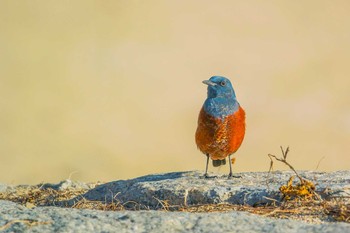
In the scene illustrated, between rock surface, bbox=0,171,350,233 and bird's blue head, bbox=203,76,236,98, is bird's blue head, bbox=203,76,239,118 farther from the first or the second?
rock surface, bbox=0,171,350,233

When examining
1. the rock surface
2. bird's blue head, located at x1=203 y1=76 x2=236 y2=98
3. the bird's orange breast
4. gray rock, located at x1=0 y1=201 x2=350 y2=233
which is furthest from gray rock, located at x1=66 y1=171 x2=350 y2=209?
bird's blue head, located at x1=203 y1=76 x2=236 y2=98

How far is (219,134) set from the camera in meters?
6.84

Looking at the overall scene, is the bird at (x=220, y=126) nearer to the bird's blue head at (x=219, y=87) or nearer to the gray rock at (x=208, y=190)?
the bird's blue head at (x=219, y=87)

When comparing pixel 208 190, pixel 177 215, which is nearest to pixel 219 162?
pixel 208 190

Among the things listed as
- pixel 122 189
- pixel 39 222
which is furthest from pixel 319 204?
pixel 122 189

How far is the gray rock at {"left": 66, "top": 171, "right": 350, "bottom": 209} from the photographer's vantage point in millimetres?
4863

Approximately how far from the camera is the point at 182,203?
204 inches

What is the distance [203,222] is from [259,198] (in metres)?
1.16

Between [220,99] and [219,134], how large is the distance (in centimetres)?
45

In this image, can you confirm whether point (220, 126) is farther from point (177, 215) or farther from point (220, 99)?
point (177, 215)

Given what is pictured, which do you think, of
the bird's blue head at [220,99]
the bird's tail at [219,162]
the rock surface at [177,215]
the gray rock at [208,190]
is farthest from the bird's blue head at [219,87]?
the rock surface at [177,215]

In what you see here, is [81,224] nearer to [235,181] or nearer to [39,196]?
[235,181]

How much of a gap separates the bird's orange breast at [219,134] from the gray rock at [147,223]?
9.31ft

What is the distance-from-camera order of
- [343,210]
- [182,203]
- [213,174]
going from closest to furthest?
[343,210], [182,203], [213,174]
